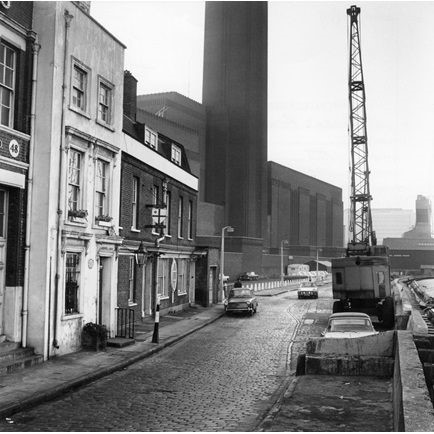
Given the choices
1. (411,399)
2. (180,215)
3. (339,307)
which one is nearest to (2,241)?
(411,399)

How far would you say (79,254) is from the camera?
18.5 metres

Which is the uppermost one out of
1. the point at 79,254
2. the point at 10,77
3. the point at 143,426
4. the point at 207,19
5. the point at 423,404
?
the point at 207,19

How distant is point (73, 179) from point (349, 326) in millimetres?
10534

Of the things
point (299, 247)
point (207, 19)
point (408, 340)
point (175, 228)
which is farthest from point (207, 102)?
point (408, 340)

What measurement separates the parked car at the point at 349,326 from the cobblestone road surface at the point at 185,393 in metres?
1.63

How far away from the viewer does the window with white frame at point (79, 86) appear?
18.3m

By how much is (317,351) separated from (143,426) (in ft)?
23.1

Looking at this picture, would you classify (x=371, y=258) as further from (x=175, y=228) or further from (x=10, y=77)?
(x=10, y=77)

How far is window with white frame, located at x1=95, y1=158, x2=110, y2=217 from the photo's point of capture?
65.2 ft

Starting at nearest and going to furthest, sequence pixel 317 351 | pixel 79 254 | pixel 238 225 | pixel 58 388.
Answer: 1. pixel 58 388
2. pixel 317 351
3. pixel 79 254
4. pixel 238 225

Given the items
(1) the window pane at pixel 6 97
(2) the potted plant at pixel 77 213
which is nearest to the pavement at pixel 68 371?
(2) the potted plant at pixel 77 213

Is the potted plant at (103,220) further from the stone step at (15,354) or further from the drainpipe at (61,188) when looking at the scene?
the stone step at (15,354)

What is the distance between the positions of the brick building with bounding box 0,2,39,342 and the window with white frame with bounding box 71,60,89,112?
180cm

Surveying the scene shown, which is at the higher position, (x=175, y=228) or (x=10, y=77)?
(x=10, y=77)
